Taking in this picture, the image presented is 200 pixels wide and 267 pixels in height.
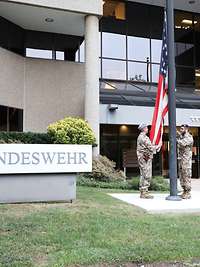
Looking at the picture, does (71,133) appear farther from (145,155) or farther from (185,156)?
(185,156)

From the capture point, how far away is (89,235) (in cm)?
684

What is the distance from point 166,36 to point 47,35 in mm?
10299

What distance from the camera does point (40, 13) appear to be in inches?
725

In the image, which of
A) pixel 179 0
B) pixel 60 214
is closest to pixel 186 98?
pixel 179 0

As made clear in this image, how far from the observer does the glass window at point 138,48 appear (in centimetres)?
2309

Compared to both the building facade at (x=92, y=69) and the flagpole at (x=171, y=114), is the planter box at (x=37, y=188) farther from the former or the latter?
the building facade at (x=92, y=69)


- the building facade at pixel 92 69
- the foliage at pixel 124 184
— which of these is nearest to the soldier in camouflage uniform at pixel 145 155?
the foliage at pixel 124 184

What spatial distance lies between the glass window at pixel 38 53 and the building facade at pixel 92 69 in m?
0.03

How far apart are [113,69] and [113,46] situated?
1.28m

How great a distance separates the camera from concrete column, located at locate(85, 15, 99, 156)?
18125 millimetres

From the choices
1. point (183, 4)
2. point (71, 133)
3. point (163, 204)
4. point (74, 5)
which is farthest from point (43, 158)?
point (183, 4)

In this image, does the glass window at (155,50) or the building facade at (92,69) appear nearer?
the building facade at (92,69)

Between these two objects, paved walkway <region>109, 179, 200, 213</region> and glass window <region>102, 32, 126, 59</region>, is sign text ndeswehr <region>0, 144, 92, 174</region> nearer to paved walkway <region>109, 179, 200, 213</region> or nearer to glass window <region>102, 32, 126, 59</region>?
paved walkway <region>109, 179, 200, 213</region>

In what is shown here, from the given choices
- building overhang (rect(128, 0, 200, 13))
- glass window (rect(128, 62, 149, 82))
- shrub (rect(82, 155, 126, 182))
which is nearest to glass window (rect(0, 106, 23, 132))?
shrub (rect(82, 155, 126, 182))
